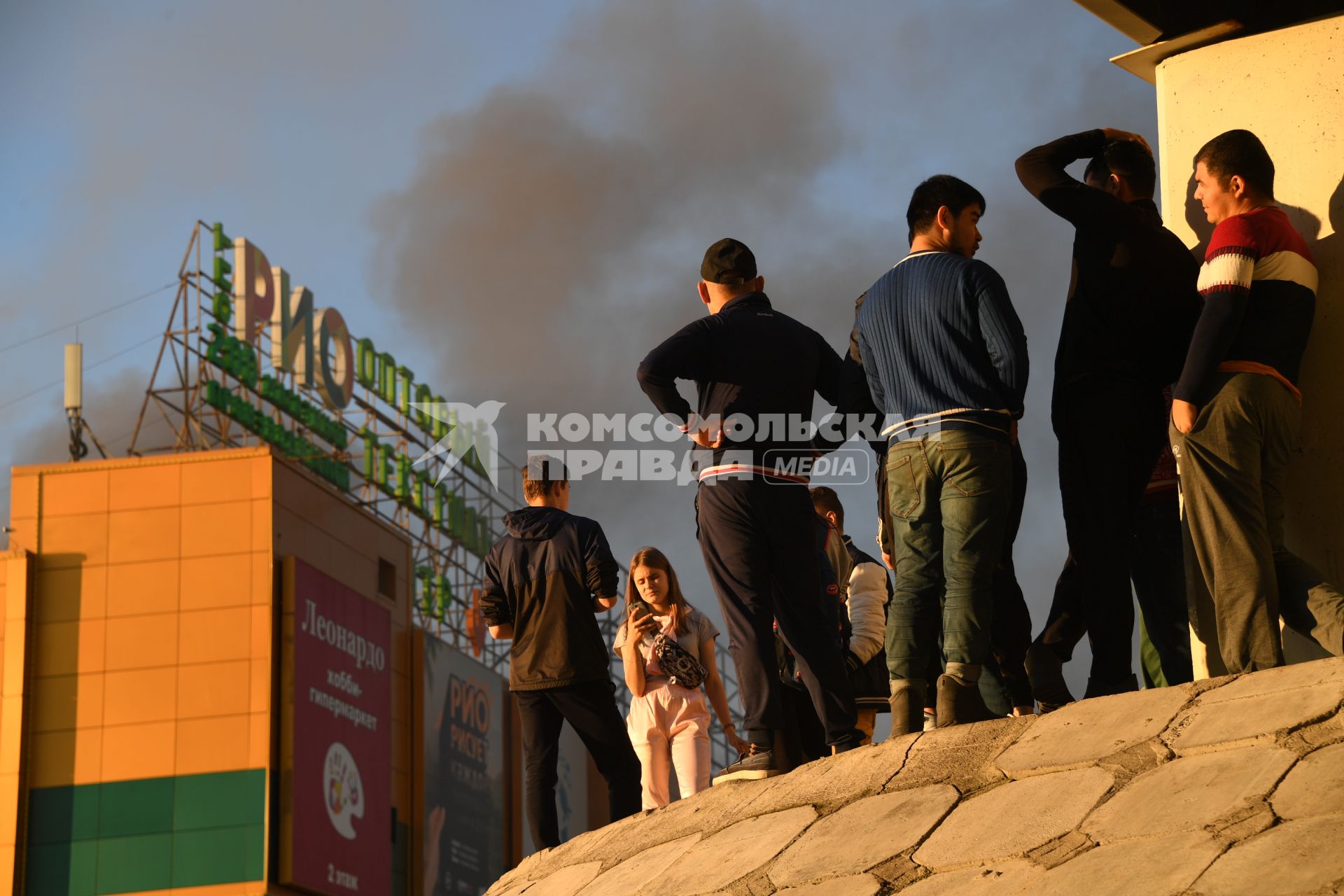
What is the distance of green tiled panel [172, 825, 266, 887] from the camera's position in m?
30.2

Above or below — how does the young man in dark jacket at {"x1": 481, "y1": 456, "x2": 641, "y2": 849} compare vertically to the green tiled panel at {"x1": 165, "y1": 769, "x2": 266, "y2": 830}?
above

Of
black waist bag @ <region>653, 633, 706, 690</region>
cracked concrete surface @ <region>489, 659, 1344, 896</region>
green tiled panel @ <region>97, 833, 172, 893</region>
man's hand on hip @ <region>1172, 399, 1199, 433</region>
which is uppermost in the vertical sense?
man's hand on hip @ <region>1172, 399, 1199, 433</region>

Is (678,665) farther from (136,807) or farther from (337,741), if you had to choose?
(337,741)

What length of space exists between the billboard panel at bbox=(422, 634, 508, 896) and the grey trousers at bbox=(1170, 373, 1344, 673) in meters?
32.8

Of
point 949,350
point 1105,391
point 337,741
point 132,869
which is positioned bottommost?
point 132,869

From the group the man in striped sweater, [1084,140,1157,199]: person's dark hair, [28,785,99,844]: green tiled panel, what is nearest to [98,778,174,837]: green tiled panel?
[28,785,99,844]: green tiled panel

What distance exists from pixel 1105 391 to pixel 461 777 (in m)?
34.5

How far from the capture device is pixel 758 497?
6160mm

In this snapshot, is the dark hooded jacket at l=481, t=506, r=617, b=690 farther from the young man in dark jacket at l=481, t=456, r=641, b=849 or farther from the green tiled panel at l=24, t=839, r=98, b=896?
the green tiled panel at l=24, t=839, r=98, b=896

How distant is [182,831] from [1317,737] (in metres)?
28.9

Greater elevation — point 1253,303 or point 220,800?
point 1253,303

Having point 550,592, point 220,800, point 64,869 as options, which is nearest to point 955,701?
point 550,592

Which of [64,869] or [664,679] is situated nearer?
[664,679]

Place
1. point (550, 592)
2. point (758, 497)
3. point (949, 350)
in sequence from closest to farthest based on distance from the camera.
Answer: point (949, 350) < point (758, 497) < point (550, 592)
